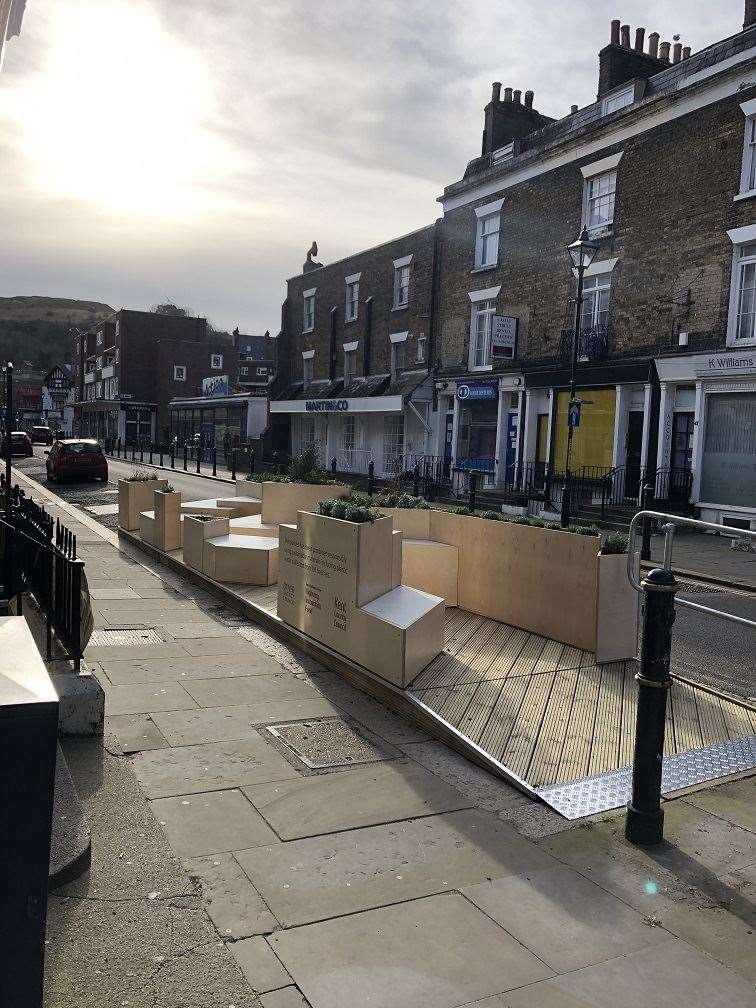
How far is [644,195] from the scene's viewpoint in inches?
854

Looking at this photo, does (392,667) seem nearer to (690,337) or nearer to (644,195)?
(690,337)

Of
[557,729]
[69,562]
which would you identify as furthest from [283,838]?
[69,562]

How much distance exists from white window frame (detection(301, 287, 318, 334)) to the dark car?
1638 cm

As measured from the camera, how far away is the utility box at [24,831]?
213 cm

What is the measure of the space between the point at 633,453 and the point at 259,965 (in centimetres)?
2070

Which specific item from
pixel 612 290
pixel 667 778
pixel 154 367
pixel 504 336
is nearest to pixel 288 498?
pixel 667 778

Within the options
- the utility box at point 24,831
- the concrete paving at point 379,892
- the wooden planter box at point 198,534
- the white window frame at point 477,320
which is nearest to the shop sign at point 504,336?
the white window frame at point 477,320

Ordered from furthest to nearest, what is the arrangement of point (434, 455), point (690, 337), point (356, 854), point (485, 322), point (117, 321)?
point (117, 321), point (434, 455), point (485, 322), point (690, 337), point (356, 854)

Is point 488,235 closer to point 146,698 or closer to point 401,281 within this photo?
point 401,281

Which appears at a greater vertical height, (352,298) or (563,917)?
(352,298)

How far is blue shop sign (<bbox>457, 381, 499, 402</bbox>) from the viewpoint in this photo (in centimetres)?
2768

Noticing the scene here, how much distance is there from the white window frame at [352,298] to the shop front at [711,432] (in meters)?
19.4

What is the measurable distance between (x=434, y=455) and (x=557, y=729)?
25.8m

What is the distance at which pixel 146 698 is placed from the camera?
239 inches
